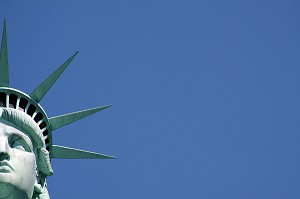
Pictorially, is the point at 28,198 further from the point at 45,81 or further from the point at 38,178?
the point at 45,81

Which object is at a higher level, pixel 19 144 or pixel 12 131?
pixel 12 131

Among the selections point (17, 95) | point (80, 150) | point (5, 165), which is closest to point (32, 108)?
point (17, 95)

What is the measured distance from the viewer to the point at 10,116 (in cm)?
3192

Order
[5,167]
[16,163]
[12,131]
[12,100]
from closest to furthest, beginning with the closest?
1. [5,167]
2. [16,163]
3. [12,131]
4. [12,100]

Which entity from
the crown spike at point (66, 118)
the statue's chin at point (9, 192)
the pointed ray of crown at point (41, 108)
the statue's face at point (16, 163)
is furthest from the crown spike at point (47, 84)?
the statue's chin at point (9, 192)

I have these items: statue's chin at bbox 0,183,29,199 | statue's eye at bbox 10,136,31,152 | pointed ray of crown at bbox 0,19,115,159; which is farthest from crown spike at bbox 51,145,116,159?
statue's chin at bbox 0,183,29,199

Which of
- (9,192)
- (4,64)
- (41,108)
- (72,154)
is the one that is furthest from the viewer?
(72,154)

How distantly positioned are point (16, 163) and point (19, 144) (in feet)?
5.53

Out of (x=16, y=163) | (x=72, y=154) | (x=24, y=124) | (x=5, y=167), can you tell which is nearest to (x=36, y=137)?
(x=24, y=124)

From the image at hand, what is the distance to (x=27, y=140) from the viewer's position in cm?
3158

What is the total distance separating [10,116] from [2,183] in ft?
14.3

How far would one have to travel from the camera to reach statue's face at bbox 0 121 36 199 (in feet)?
94.4

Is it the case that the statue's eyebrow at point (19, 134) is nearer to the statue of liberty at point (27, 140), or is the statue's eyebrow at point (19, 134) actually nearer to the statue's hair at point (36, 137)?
the statue of liberty at point (27, 140)

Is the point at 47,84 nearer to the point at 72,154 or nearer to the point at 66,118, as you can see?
the point at 66,118
